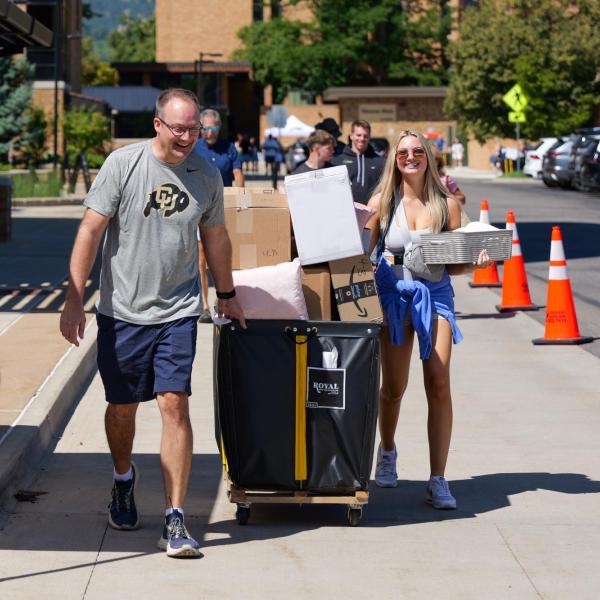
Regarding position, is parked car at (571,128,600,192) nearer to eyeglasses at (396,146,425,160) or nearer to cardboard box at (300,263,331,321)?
eyeglasses at (396,146,425,160)

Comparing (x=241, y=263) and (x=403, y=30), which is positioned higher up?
(x=403, y=30)

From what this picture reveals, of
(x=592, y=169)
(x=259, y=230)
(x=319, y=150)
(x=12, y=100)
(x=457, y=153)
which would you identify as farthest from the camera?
(x=457, y=153)

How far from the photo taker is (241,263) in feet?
22.4

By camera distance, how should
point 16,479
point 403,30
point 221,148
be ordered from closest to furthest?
point 16,479, point 221,148, point 403,30

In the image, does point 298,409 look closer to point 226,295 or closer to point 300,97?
point 226,295

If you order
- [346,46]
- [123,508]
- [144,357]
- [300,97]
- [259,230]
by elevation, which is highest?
[346,46]

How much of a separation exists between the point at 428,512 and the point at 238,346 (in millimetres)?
1259

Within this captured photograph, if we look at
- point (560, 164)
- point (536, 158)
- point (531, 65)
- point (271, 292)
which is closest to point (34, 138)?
point (536, 158)

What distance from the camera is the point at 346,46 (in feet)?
321

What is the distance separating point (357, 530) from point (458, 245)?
4.63 feet

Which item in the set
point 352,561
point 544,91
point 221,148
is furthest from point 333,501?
point 544,91

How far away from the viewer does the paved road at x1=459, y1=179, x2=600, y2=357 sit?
16.4 meters

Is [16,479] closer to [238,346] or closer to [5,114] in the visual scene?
[238,346]

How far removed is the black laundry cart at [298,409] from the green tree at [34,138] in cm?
4550
